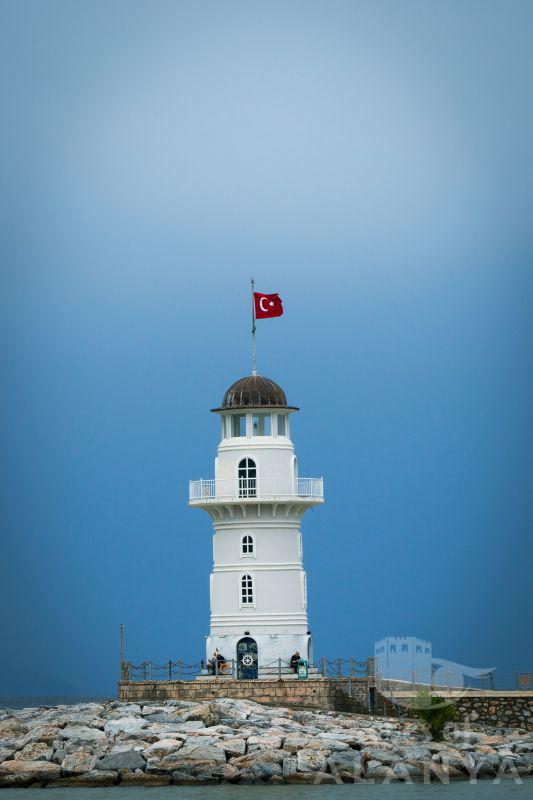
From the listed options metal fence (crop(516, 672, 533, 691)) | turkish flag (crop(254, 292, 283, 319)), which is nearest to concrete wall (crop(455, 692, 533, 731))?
metal fence (crop(516, 672, 533, 691))

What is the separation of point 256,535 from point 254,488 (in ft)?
4.09

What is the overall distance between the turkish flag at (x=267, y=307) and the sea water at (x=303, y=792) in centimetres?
1522

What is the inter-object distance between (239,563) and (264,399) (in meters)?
4.42

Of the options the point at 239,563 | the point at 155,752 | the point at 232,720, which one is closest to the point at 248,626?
the point at 239,563

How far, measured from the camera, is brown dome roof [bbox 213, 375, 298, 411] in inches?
2025

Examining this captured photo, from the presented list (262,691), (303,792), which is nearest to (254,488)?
(262,691)

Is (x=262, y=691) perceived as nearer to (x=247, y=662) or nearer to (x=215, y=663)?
(x=247, y=662)

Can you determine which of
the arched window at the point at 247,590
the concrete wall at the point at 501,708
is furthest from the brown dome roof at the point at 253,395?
the concrete wall at the point at 501,708

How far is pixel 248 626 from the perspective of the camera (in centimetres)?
5069

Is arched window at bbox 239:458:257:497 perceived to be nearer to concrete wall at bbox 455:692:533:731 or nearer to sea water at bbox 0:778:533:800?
concrete wall at bbox 455:692:533:731

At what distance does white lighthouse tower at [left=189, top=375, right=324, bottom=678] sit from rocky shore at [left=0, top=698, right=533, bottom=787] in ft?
14.1

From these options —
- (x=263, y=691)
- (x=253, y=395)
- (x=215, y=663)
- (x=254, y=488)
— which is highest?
(x=253, y=395)

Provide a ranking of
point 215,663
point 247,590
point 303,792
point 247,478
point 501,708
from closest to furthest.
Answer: point 303,792, point 501,708, point 215,663, point 247,590, point 247,478

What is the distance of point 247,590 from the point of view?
5084 cm
